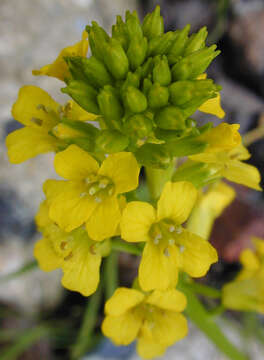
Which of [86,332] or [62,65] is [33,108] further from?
[86,332]

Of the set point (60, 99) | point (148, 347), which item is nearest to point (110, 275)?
point (148, 347)

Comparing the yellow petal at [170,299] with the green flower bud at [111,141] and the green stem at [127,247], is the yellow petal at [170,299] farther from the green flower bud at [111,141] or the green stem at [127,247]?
the green flower bud at [111,141]

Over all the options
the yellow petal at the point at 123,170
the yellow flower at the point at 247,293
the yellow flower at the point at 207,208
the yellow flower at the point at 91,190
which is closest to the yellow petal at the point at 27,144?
the yellow flower at the point at 91,190

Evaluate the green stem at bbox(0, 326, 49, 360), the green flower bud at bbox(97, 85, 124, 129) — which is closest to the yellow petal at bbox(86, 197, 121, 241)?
the green flower bud at bbox(97, 85, 124, 129)

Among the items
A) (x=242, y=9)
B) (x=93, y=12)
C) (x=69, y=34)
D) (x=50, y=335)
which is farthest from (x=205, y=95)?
(x=242, y=9)

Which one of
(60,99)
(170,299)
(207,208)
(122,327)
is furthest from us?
(60,99)

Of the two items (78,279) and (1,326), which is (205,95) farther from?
(1,326)

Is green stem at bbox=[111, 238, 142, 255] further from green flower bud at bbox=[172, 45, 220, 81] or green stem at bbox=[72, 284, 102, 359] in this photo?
green stem at bbox=[72, 284, 102, 359]
